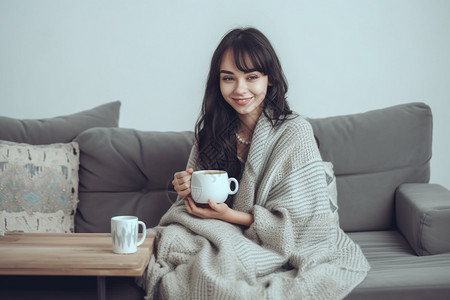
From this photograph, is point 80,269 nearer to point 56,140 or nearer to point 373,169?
point 56,140

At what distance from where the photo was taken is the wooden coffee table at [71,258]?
1.04 meters

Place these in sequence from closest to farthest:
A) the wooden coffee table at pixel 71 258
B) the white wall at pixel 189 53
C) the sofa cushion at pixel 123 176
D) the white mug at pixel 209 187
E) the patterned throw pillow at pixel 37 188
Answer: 1. the wooden coffee table at pixel 71 258
2. the white mug at pixel 209 187
3. the patterned throw pillow at pixel 37 188
4. the sofa cushion at pixel 123 176
5. the white wall at pixel 189 53

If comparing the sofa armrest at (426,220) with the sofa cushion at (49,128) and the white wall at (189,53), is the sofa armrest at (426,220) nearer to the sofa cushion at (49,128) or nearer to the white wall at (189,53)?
the white wall at (189,53)

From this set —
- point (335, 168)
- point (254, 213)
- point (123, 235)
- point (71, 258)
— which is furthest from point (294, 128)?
point (71, 258)

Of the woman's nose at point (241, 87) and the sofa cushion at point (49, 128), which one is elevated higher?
the woman's nose at point (241, 87)

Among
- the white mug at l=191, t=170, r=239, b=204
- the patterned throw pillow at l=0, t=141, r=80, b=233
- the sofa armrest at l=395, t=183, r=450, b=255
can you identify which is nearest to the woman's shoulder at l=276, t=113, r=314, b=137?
the white mug at l=191, t=170, r=239, b=204

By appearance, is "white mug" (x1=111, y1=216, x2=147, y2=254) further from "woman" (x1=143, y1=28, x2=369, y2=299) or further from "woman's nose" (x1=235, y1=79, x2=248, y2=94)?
"woman's nose" (x1=235, y1=79, x2=248, y2=94)

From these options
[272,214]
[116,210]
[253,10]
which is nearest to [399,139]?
[272,214]

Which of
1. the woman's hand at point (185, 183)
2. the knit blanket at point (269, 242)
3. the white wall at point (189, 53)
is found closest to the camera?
the knit blanket at point (269, 242)

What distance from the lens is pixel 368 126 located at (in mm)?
1803

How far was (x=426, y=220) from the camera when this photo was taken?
1.45 metres

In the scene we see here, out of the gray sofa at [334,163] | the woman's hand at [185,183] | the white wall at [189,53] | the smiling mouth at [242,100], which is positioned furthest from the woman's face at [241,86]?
the white wall at [189,53]

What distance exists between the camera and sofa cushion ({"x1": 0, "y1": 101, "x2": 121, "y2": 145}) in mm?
1760

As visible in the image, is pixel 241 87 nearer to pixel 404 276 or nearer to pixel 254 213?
pixel 254 213
